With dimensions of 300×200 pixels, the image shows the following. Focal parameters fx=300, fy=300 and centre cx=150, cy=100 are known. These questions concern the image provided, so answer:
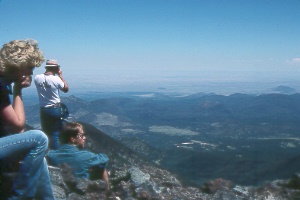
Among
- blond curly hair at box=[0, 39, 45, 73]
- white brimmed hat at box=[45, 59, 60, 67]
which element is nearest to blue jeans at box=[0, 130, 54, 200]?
blond curly hair at box=[0, 39, 45, 73]

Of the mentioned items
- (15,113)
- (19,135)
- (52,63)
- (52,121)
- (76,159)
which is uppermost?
(52,63)

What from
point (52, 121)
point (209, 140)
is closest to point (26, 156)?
point (52, 121)

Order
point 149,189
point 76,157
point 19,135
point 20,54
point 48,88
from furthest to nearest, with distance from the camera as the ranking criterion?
point 149,189, point 48,88, point 76,157, point 20,54, point 19,135

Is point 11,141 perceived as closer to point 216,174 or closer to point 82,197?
point 82,197

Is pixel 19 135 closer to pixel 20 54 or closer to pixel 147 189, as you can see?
pixel 20 54

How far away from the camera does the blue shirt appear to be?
5.71m

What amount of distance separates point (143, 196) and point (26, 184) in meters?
3.62

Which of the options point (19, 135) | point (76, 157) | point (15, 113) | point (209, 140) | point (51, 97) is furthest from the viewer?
point (209, 140)

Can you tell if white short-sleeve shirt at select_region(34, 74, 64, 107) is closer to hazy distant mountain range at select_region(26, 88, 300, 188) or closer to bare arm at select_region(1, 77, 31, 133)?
bare arm at select_region(1, 77, 31, 133)

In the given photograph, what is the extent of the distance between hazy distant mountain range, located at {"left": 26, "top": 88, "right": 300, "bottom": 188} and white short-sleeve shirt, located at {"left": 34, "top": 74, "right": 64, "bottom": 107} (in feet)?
16.8

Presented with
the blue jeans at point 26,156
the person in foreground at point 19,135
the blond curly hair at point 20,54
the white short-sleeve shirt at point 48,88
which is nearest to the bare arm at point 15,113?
the person in foreground at point 19,135

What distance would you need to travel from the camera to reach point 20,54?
366 centimetres

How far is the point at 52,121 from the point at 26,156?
10.6ft

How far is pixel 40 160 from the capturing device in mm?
3547
